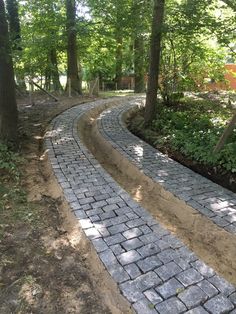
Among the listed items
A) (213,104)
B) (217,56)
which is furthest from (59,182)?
(217,56)

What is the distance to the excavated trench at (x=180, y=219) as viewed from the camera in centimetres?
394

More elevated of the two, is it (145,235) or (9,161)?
(9,161)

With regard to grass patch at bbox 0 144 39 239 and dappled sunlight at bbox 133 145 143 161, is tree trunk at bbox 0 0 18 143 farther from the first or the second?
dappled sunlight at bbox 133 145 143 161

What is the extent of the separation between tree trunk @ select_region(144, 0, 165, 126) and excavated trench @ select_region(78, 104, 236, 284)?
7.21 feet

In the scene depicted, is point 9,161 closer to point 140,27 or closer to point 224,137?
point 224,137

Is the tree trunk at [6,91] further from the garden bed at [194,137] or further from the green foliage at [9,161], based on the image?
the garden bed at [194,137]

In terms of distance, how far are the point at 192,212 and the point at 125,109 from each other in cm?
805

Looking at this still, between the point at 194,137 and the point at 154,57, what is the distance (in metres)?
2.71

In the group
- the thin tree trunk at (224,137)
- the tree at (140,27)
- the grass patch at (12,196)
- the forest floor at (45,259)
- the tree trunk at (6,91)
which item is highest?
the tree at (140,27)

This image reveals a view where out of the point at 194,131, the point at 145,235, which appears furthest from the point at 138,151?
the point at 145,235

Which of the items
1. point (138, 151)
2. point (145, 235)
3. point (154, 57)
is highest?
point (154, 57)

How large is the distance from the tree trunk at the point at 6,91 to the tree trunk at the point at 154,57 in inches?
147

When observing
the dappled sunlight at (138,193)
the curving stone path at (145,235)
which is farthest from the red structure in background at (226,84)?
the dappled sunlight at (138,193)

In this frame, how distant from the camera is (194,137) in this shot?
282 inches
